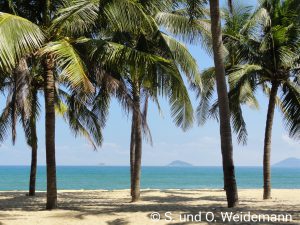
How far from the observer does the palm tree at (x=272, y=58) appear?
53.1 ft

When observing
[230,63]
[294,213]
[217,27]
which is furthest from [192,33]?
[294,213]

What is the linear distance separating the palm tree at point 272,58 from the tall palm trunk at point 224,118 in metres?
3.96

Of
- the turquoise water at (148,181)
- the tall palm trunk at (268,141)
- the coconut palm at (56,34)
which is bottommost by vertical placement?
the turquoise water at (148,181)

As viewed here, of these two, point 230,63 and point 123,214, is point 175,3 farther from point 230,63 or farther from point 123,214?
point 123,214

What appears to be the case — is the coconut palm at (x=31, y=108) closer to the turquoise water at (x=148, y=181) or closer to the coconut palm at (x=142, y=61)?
the coconut palm at (x=142, y=61)

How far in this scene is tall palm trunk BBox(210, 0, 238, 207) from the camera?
1175 centimetres

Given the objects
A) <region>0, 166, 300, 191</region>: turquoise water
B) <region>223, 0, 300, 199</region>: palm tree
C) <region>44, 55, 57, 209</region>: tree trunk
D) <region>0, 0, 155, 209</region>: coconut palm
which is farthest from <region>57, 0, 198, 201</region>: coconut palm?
<region>0, 166, 300, 191</region>: turquoise water

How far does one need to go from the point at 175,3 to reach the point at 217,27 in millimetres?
3594

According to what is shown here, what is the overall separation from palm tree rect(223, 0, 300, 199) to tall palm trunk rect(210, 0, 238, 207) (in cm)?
396

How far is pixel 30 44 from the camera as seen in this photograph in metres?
10.1

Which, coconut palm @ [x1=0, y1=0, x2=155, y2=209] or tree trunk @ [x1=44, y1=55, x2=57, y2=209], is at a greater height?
coconut palm @ [x1=0, y1=0, x2=155, y2=209]

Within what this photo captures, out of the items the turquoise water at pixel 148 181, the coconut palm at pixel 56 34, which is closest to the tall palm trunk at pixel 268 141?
the coconut palm at pixel 56 34

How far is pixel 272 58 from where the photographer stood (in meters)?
16.8

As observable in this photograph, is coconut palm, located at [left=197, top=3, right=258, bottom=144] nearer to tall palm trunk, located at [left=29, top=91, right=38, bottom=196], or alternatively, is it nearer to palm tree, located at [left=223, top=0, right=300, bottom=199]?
palm tree, located at [left=223, top=0, right=300, bottom=199]
